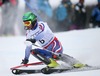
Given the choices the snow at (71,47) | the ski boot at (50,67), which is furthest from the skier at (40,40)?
the snow at (71,47)

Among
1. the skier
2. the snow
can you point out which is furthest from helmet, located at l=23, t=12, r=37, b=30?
the snow

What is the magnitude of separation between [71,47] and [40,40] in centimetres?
31

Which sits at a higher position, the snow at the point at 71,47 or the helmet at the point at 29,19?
the helmet at the point at 29,19

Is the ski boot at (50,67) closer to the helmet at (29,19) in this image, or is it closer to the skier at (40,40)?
the skier at (40,40)

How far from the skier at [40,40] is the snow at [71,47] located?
0.12m

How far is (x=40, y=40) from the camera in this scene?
9.67 ft

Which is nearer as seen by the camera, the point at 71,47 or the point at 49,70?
the point at 49,70

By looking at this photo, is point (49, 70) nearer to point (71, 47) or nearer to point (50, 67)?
point (50, 67)

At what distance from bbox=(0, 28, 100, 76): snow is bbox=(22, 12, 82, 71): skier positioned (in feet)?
0.38

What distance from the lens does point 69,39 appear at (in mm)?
3199

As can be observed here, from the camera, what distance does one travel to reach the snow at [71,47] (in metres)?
3.07

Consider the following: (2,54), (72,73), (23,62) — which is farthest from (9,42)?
(72,73)

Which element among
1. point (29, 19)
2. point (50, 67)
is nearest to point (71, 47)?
point (50, 67)

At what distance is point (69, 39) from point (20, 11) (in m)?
0.43
